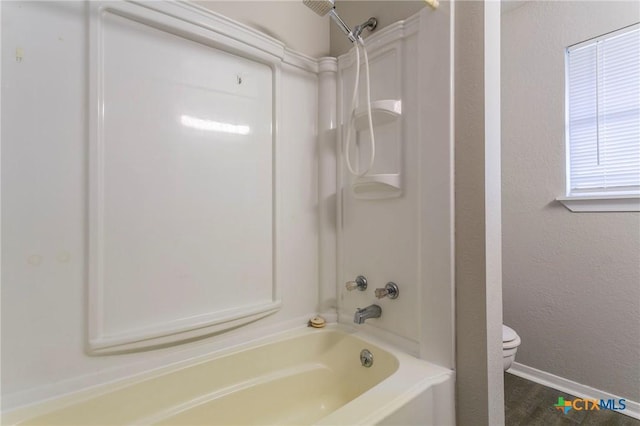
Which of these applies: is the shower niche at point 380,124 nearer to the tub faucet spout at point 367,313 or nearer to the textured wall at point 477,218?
the textured wall at point 477,218

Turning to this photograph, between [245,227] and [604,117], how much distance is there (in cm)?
223

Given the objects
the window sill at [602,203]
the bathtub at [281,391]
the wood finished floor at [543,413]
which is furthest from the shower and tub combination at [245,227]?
the window sill at [602,203]

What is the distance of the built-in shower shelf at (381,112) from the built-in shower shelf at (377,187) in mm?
270

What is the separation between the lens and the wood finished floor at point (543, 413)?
1.47m

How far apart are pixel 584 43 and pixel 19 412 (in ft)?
10.4

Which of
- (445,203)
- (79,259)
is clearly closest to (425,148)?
(445,203)

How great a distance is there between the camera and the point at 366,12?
1.42 metres

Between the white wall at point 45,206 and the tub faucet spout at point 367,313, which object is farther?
the tub faucet spout at point 367,313

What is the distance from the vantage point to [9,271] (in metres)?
0.81

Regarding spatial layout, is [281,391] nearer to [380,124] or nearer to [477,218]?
[477,218]

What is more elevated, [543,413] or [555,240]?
[555,240]

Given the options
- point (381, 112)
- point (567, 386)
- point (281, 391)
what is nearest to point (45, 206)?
point (281, 391)

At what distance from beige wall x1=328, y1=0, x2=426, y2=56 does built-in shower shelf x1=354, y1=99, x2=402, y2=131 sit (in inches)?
16.0

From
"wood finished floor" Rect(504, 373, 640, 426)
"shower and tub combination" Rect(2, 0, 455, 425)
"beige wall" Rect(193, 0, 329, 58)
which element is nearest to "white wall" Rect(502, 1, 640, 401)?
"wood finished floor" Rect(504, 373, 640, 426)
